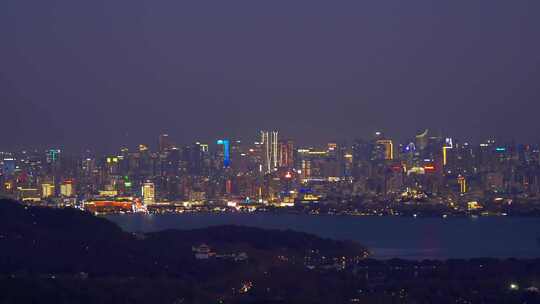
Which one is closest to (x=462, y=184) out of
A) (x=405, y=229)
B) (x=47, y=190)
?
(x=405, y=229)

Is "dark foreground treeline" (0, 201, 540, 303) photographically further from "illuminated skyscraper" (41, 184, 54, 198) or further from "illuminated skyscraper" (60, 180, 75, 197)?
"illuminated skyscraper" (60, 180, 75, 197)

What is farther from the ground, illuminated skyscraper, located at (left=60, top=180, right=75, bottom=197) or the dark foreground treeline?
illuminated skyscraper, located at (left=60, top=180, right=75, bottom=197)

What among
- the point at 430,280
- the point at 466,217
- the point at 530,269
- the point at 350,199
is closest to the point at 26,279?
the point at 430,280

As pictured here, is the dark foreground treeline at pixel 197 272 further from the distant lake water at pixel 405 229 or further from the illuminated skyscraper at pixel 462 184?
the illuminated skyscraper at pixel 462 184

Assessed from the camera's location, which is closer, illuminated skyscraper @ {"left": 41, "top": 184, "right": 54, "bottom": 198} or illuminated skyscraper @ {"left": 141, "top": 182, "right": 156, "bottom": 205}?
illuminated skyscraper @ {"left": 41, "top": 184, "right": 54, "bottom": 198}

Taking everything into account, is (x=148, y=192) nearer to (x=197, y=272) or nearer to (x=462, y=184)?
(x=462, y=184)

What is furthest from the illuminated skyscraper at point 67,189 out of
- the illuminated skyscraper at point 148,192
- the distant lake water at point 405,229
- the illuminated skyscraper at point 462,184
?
the illuminated skyscraper at point 462,184

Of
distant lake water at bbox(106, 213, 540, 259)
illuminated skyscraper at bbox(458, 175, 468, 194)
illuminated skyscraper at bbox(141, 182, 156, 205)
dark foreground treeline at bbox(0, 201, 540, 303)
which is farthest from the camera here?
illuminated skyscraper at bbox(458, 175, 468, 194)

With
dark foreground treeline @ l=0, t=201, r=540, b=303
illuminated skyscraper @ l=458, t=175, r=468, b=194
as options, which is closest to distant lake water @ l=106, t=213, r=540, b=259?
dark foreground treeline @ l=0, t=201, r=540, b=303
